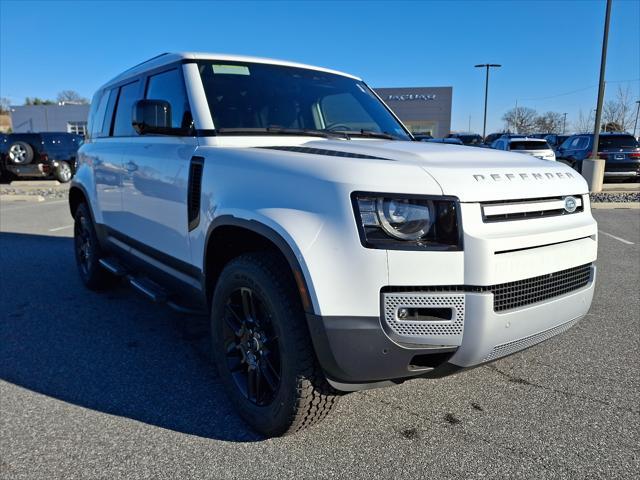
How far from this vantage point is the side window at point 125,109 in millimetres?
4301

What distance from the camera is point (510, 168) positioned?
242 centimetres

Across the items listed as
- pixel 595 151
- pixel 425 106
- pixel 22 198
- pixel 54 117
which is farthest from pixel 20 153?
pixel 54 117

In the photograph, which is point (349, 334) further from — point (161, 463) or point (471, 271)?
point (161, 463)

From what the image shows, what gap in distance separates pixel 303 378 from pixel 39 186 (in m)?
17.9

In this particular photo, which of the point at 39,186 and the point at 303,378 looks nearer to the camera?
the point at 303,378

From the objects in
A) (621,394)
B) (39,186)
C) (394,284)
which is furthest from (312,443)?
(39,186)

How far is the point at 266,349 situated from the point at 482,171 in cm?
135

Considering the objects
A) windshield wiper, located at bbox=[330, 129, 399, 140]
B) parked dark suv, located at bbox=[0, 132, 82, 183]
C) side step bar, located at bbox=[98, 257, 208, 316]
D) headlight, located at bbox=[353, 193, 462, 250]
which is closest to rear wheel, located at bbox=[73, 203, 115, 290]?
side step bar, located at bbox=[98, 257, 208, 316]

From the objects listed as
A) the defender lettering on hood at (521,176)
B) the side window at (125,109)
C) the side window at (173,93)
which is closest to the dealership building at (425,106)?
the side window at (125,109)

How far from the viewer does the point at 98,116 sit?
5.36 meters

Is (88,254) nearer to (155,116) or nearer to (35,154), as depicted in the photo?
(155,116)

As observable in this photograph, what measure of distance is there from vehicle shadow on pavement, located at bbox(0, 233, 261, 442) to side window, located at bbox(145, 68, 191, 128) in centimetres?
163

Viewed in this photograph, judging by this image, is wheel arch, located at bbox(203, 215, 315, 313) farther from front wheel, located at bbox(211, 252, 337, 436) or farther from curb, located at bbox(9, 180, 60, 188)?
curb, located at bbox(9, 180, 60, 188)

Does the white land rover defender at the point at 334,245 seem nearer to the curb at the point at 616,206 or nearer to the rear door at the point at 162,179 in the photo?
the rear door at the point at 162,179
